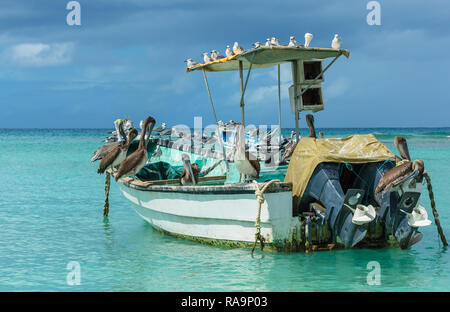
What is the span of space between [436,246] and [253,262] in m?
Answer: 3.63

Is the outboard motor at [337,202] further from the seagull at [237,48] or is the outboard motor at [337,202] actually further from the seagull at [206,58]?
the seagull at [206,58]

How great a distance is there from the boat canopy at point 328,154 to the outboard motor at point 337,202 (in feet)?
0.40

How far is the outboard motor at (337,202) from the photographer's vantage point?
322 inches

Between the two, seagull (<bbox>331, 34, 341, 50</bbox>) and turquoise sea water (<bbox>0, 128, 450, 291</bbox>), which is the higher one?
seagull (<bbox>331, 34, 341, 50</bbox>)

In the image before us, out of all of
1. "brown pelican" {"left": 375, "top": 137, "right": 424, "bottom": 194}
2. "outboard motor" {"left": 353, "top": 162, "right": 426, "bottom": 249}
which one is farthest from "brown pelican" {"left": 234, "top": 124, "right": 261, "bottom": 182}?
"brown pelican" {"left": 375, "top": 137, "right": 424, "bottom": 194}

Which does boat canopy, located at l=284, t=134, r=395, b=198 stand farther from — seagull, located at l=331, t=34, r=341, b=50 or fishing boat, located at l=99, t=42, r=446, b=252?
seagull, located at l=331, t=34, r=341, b=50

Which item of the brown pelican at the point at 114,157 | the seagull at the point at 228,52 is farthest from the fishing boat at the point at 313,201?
the brown pelican at the point at 114,157

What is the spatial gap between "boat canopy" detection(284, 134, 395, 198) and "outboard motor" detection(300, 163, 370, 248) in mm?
121

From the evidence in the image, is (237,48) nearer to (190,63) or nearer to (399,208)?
(190,63)

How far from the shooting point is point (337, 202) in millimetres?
8367

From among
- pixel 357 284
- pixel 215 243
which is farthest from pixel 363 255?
pixel 215 243

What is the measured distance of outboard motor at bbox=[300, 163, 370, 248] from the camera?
8180mm

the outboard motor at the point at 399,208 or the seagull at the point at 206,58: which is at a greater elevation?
the seagull at the point at 206,58
